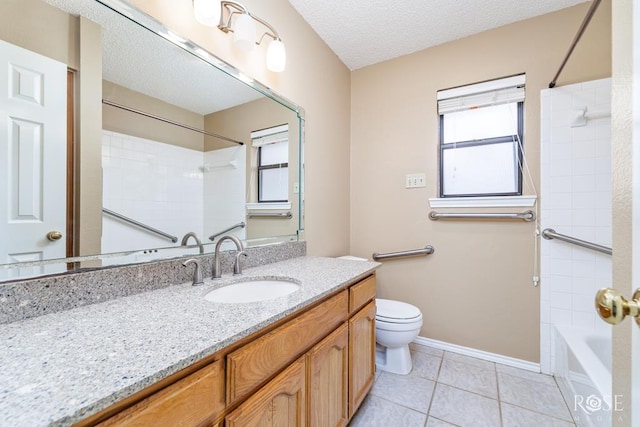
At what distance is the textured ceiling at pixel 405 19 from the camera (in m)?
1.72

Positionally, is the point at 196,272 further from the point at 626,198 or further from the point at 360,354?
the point at 626,198

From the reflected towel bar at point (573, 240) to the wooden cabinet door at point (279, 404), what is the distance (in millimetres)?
1722

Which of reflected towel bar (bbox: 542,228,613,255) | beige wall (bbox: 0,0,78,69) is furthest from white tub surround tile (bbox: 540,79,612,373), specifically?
beige wall (bbox: 0,0,78,69)

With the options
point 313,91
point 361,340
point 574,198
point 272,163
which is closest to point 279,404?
point 361,340

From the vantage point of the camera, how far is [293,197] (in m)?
1.79

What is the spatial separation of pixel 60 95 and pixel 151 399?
91 centimetres

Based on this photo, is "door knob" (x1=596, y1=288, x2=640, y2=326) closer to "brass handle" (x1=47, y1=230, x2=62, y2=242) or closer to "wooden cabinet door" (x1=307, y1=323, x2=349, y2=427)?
"wooden cabinet door" (x1=307, y1=323, x2=349, y2=427)

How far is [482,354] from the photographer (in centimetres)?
196

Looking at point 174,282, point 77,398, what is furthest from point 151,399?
point 174,282

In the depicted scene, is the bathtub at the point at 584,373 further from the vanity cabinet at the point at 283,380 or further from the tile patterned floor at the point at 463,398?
the vanity cabinet at the point at 283,380

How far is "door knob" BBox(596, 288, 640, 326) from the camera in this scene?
1.40 ft

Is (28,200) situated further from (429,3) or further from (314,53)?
(429,3)

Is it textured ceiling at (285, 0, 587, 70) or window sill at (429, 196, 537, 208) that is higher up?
textured ceiling at (285, 0, 587, 70)

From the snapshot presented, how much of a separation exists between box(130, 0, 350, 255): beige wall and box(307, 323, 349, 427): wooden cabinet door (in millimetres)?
834
